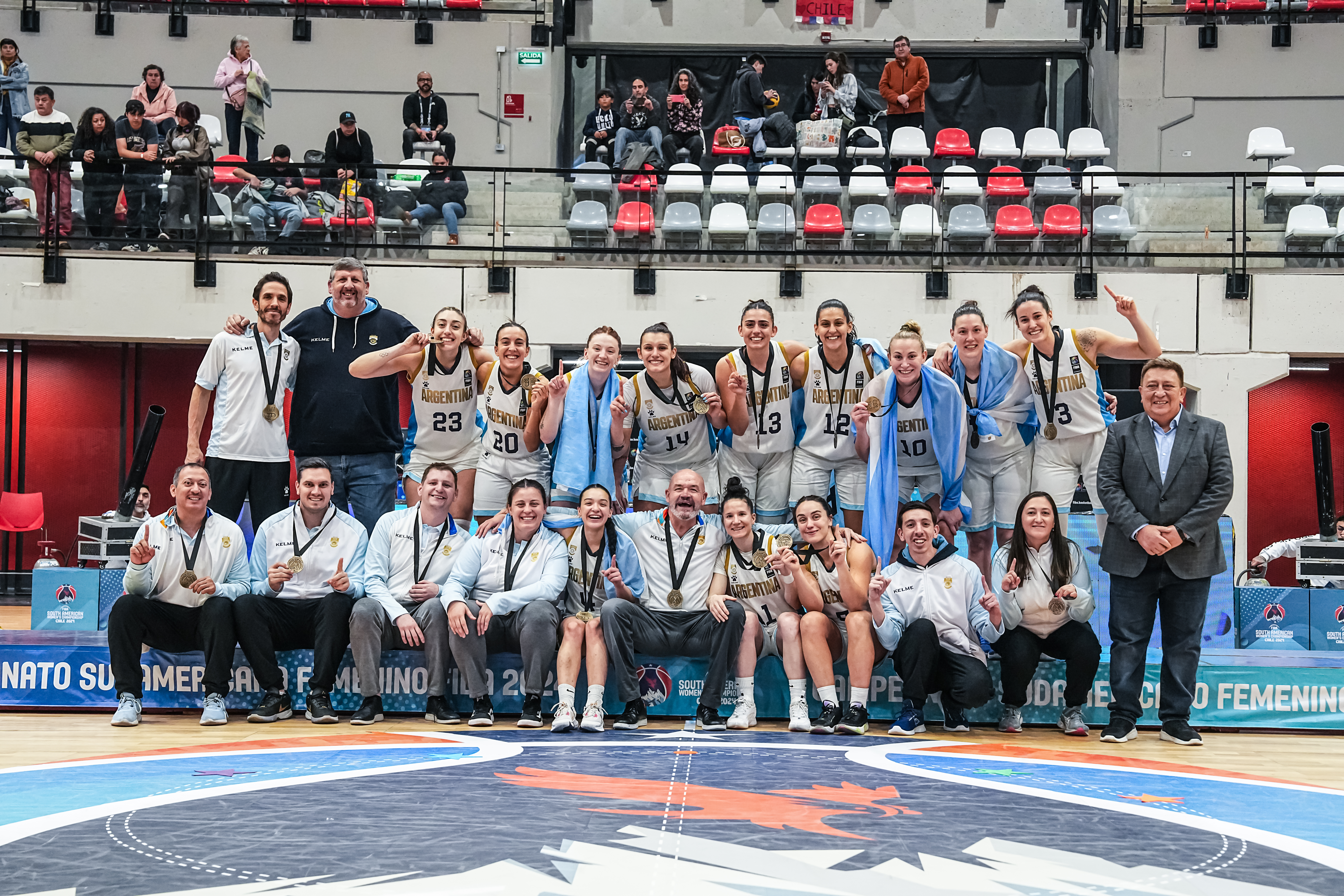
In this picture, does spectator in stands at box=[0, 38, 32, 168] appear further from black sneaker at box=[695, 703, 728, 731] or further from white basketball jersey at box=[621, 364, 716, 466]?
black sneaker at box=[695, 703, 728, 731]

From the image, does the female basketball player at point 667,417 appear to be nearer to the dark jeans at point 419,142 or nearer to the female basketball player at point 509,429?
the female basketball player at point 509,429

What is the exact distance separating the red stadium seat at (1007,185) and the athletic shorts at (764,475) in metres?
5.99

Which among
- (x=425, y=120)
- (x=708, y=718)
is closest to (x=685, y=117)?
(x=425, y=120)

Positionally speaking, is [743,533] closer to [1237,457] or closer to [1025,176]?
[1025,176]

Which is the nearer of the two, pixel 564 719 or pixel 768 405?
pixel 564 719

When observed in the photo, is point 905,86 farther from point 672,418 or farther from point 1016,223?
point 672,418

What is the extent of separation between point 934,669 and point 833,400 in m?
1.44

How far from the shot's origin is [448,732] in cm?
543

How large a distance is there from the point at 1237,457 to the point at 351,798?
10.3 metres

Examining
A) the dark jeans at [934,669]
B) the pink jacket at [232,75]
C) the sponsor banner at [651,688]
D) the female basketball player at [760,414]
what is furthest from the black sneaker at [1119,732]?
the pink jacket at [232,75]

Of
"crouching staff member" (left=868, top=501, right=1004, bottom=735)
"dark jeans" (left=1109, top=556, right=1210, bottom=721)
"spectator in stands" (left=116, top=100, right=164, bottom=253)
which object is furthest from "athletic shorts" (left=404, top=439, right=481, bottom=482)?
"spectator in stands" (left=116, top=100, right=164, bottom=253)

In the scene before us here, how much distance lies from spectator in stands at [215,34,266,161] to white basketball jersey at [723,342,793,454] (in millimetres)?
9152

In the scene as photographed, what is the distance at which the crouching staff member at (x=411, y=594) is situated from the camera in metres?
5.75

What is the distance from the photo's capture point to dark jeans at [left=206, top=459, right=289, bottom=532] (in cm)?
627
